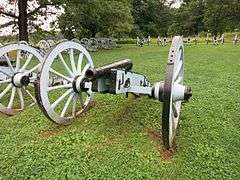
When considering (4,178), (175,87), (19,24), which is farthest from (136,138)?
(19,24)

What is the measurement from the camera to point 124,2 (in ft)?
122

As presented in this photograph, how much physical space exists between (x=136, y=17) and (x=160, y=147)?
2025 inches

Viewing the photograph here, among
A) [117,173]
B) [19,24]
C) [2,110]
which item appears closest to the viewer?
[117,173]

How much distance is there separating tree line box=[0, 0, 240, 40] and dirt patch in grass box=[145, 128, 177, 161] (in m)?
19.8

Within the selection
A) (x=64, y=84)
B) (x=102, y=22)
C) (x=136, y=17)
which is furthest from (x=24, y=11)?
(x=136, y=17)

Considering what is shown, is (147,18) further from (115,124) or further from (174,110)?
(174,110)

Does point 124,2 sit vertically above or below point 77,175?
above

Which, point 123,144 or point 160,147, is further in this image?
point 123,144

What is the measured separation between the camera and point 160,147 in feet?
23.2

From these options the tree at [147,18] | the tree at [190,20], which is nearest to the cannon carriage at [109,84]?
the tree at [147,18]

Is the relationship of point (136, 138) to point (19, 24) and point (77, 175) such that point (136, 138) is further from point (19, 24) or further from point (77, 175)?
point (19, 24)

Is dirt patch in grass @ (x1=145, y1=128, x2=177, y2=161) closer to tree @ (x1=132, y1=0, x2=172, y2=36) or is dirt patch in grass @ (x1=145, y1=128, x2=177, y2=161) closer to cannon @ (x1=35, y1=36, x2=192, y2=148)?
cannon @ (x1=35, y1=36, x2=192, y2=148)

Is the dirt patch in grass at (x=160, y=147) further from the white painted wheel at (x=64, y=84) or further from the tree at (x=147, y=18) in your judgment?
the tree at (x=147, y=18)

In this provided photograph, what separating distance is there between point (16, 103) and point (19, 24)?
17.2m
